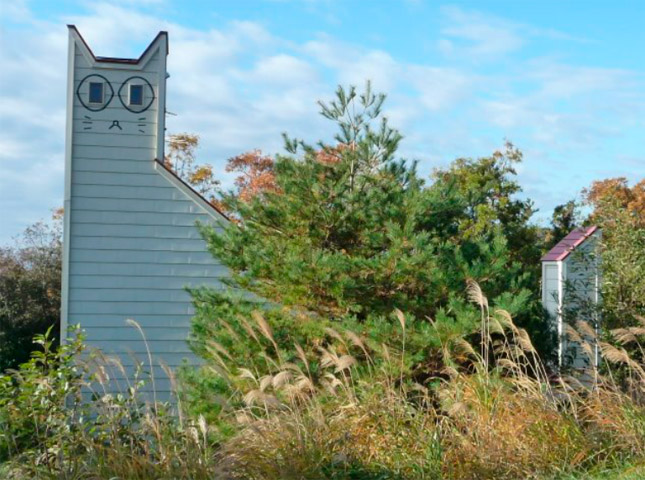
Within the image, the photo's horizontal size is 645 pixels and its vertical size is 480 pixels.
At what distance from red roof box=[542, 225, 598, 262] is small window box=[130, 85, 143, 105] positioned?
269 inches

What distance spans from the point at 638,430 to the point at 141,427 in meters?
4.03

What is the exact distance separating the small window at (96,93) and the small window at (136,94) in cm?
48

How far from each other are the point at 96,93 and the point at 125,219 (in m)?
2.05

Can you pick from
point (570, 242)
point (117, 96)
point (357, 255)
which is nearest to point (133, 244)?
point (117, 96)

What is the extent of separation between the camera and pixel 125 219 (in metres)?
13.4

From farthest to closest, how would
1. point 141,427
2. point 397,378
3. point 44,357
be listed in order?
point 397,378, point 44,357, point 141,427

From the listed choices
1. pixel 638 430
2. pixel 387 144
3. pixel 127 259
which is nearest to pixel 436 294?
pixel 387 144

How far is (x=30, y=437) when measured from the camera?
6652 mm

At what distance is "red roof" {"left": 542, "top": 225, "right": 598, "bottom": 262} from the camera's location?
35.7 feet

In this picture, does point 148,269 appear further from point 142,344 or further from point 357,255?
point 357,255

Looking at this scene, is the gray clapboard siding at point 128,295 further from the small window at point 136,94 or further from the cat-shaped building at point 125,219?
the small window at point 136,94

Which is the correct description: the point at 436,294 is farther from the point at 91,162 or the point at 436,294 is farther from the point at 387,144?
the point at 91,162

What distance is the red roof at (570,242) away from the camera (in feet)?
35.7

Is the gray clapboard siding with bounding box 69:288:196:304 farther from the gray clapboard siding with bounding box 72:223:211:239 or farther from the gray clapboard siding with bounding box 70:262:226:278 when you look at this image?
the gray clapboard siding with bounding box 72:223:211:239
